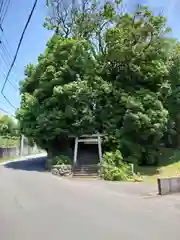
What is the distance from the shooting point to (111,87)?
27984mm

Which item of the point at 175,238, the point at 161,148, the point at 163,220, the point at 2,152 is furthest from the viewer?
the point at 2,152

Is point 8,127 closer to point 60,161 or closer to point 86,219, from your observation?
point 60,161

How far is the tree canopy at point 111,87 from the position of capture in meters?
26.9

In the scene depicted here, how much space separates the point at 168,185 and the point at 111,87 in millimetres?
14715

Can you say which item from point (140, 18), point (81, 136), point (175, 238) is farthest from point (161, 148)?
point (175, 238)

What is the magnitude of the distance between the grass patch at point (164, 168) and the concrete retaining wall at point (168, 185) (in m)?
8.57

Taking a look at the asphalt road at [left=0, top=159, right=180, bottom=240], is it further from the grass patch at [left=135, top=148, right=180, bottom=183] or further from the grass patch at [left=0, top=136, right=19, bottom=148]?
the grass patch at [left=0, top=136, right=19, bottom=148]

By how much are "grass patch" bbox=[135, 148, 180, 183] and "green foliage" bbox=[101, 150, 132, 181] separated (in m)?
1.50

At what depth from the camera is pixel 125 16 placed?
29.9 m

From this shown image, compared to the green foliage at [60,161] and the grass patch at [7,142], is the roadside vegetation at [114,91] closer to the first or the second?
the green foliage at [60,161]

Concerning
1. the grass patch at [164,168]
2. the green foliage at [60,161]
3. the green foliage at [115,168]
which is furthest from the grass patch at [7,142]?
the green foliage at [115,168]

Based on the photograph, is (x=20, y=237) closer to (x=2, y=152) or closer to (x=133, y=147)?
(x=133, y=147)

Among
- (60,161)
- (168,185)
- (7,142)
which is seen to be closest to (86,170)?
(60,161)

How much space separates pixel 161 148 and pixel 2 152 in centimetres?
2377
